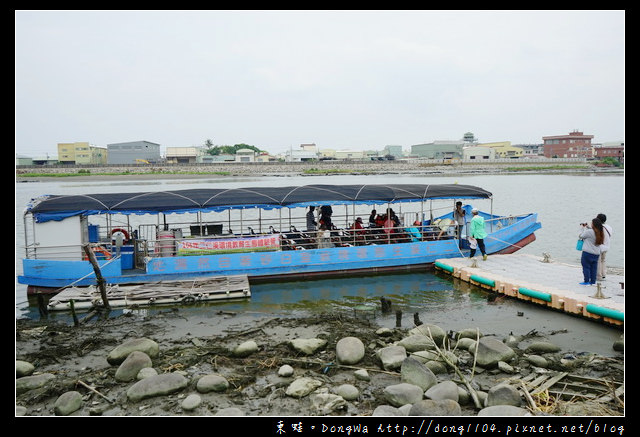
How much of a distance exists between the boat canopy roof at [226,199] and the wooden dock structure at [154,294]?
237 cm

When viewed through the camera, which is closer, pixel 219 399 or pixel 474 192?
pixel 219 399

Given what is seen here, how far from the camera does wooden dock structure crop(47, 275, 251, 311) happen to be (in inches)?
523

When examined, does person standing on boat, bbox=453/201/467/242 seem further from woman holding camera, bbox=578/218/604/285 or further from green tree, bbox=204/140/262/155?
green tree, bbox=204/140/262/155

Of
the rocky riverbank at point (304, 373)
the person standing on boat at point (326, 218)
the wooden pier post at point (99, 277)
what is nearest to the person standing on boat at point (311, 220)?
the person standing on boat at point (326, 218)

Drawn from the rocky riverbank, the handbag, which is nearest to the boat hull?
the handbag

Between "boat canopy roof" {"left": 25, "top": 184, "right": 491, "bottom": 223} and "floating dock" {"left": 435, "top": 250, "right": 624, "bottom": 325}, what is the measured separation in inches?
108

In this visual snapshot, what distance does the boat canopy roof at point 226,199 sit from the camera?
48.3 ft

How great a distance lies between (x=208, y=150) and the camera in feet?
402

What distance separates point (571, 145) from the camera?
10650 centimetres

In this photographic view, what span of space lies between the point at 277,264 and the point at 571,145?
109m

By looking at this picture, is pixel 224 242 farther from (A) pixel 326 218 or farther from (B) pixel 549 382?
(B) pixel 549 382
